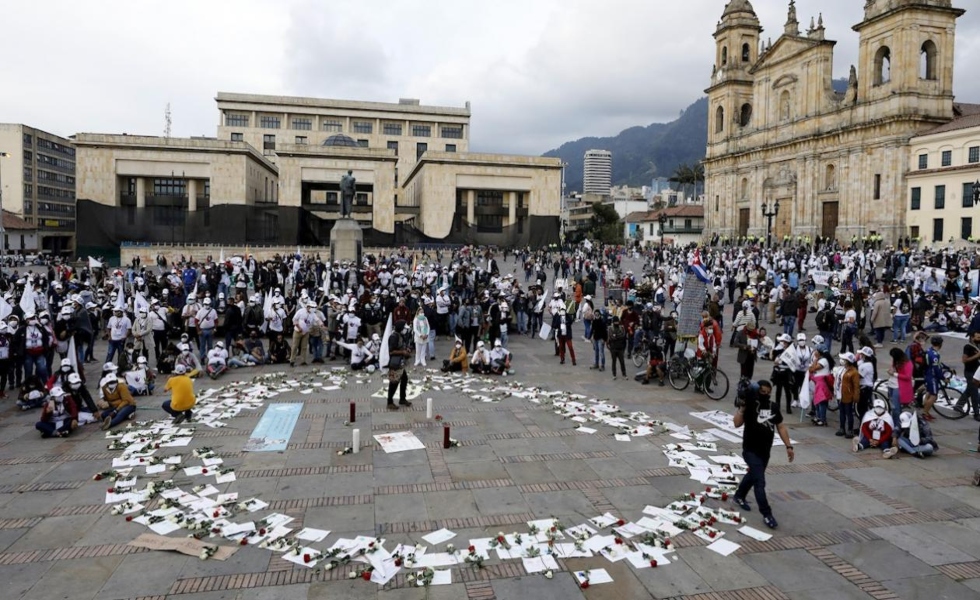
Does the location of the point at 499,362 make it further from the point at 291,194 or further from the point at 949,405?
the point at 291,194

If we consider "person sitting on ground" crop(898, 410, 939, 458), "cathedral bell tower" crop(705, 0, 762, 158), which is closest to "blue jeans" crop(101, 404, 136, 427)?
"person sitting on ground" crop(898, 410, 939, 458)

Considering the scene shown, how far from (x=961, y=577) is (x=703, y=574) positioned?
270 centimetres

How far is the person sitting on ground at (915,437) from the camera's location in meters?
11.1

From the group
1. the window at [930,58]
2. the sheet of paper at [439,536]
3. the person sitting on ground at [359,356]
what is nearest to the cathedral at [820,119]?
the window at [930,58]

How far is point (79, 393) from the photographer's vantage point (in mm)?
12516

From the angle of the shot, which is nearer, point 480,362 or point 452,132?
point 480,362

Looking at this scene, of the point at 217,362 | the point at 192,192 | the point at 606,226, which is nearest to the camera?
the point at 217,362

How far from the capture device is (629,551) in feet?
24.8

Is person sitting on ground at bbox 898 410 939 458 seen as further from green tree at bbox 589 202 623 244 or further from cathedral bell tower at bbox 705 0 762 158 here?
green tree at bbox 589 202 623 244

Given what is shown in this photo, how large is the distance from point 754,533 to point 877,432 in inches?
185

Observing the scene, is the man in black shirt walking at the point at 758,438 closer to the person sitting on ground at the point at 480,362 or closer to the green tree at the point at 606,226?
the person sitting on ground at the point at 480,362

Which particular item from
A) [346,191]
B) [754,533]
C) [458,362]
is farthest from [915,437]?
[346,191]

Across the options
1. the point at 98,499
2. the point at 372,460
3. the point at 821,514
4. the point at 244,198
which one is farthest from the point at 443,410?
the point at 244,198

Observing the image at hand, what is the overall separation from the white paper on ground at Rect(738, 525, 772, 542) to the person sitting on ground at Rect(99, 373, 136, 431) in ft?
35.4
